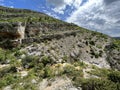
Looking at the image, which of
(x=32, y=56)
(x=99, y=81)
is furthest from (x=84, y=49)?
(x=99, y=81)

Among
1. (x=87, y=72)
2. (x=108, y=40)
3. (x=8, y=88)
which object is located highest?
(x=108, y=40)

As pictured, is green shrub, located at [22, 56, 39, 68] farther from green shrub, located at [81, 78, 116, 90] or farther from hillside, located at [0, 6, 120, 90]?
green shrub, located at [81, 78, 116, 90]

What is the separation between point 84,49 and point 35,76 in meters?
16.1

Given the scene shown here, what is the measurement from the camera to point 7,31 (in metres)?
34.9

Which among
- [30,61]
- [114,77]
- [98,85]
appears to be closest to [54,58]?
[30,61]

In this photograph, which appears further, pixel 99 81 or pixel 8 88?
pixel 8 88

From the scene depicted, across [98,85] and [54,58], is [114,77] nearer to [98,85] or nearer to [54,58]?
[98,85]

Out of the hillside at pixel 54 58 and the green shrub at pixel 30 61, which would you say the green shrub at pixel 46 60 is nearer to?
the hillside at pixel 54 58

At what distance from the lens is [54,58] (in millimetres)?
26688

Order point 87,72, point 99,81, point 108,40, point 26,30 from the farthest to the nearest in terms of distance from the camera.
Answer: point 108,40
point 26,30
point 87,72
point 99,81

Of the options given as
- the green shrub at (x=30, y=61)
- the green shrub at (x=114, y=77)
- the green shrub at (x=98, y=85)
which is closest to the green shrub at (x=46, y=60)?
the green shrub at (x=30, y=61)

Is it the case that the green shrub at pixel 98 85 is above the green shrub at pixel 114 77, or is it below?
below

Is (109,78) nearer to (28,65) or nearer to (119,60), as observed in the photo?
(28,65)

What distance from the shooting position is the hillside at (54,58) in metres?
20.2
